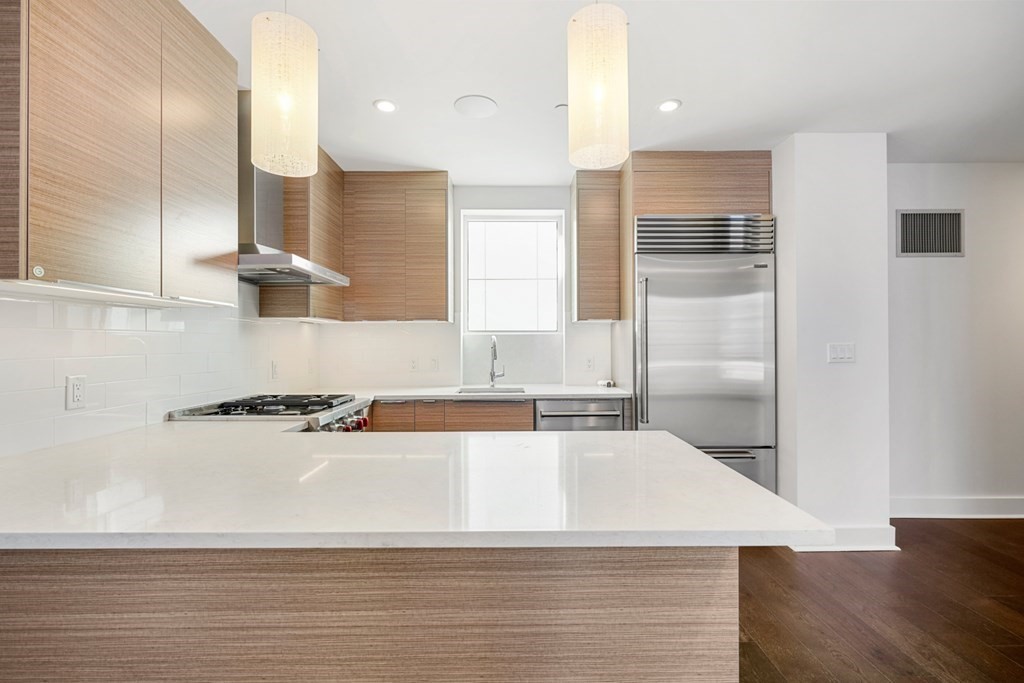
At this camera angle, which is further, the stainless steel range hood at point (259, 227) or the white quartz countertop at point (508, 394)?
the white quartz countertop at point (508, 394)

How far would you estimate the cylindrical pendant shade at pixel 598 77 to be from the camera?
1306 mm

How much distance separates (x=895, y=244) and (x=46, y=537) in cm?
463

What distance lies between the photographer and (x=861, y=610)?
2.40m

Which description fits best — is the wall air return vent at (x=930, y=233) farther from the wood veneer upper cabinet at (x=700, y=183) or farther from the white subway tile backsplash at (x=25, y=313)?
the white subway tile backsplash at (x=25, y=313)

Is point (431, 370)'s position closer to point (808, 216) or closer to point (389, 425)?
point (389, 425)

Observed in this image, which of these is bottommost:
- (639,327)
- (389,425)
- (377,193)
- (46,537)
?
(389,425)

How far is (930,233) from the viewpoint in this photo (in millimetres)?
3697

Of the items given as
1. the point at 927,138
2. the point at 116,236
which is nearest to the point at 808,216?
the point at 927,138

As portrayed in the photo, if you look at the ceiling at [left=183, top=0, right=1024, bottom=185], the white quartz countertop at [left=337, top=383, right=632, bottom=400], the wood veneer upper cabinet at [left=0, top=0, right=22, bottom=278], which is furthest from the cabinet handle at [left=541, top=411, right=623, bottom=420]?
the wood veneer upper cabinet at [left=0, top=0, right=22, bottom=278]

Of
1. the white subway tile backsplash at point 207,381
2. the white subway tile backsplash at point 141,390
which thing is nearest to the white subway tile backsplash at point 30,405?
the white subway tile backsplash at point 141,390

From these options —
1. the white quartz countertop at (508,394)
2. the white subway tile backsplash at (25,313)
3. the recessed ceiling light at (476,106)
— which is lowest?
the white quartz countertop at (508,394)

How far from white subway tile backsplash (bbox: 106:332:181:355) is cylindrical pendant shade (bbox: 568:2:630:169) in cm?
177

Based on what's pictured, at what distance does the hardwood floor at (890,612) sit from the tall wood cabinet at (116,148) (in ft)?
8.06

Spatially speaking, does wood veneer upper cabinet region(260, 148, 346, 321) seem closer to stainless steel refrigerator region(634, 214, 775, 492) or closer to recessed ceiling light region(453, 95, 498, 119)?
recessed ceiling light region(453, 95, 498, 119)
